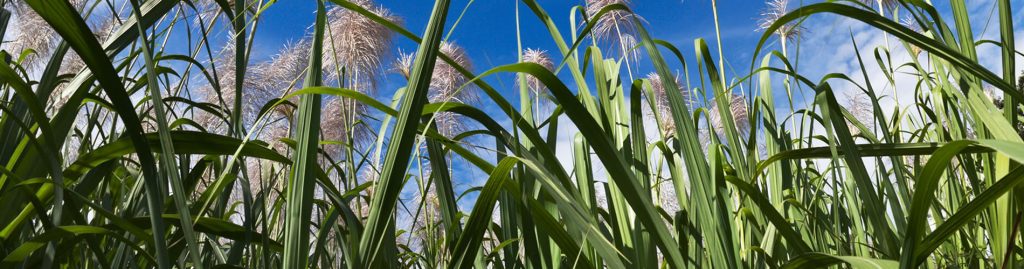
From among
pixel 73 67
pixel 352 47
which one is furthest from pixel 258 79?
pixel 73 67

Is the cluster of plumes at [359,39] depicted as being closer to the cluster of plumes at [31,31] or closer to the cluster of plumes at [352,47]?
the cluster of plumes at [352,47]

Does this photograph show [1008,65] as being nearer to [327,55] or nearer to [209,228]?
[209,228]

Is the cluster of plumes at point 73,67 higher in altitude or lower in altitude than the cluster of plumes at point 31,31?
lower

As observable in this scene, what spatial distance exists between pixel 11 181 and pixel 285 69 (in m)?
4.73

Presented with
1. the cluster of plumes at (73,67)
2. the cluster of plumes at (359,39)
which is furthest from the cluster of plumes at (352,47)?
the cluster of plumes at (73,67)

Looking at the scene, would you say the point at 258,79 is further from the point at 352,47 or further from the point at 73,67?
the point at 73,67

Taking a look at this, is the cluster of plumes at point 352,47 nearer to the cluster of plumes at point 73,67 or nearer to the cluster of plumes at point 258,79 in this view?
the cluster of plumes at point 258,79

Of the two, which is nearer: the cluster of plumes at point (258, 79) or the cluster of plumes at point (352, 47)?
the cluster of plumes at point (258, 79)

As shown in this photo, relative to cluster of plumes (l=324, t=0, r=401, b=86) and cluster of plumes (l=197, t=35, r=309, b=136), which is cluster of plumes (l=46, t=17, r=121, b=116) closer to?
cluster of plumes (l=197, t=35, r=309, b=136)

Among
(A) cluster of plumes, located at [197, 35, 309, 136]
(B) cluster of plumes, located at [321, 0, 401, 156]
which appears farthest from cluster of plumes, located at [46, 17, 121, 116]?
(B) cluster of plumes, located at [321, 0, 401, 156]

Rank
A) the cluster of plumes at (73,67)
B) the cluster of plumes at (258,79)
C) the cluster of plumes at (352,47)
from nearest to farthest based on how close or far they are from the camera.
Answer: the cluster of plumes at (73,67), the cluster of plumes at (258,79), the cluster of plumes at (352,47)

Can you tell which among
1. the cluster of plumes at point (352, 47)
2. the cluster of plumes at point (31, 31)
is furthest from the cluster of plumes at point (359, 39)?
the cluster of plumes at point (31, 31)

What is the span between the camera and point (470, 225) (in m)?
0.45

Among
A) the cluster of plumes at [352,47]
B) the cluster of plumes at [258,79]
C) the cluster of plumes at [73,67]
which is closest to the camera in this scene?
the cluster of plumes at [73,67]
